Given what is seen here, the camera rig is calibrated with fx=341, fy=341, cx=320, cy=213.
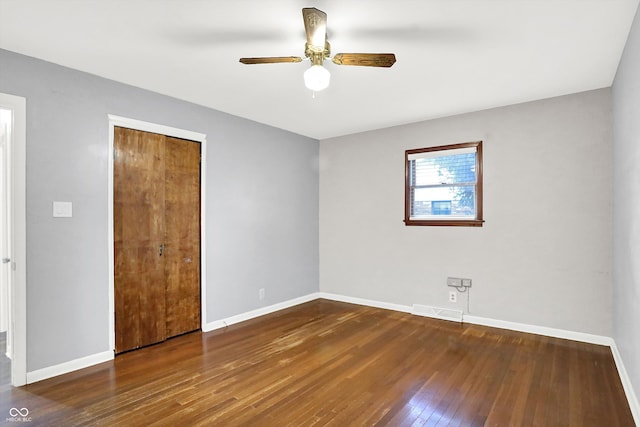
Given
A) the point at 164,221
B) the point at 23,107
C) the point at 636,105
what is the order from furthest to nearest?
the point at 164,221, the point at 23,107, the point at 636,105

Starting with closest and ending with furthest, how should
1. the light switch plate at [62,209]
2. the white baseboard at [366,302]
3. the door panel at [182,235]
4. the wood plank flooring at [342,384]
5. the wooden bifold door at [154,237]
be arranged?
the wood plank flooring at [342,384], the light switch plate at [62,209], the wooden bifold door at [154,237], the door panel at [182,235], the white baseboard at [366,302]

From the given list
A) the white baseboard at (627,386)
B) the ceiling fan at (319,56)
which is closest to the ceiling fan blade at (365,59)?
the ceiling fan at (319,56)

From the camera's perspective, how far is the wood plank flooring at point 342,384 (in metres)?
2.24

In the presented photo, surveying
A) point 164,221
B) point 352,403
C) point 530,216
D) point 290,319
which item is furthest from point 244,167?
point 530,216

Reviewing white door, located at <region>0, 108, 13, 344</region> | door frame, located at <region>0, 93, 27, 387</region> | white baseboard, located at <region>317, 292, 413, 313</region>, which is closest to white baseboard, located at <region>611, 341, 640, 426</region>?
white baseboard, located at <region>317, 292, 413, 313</region>

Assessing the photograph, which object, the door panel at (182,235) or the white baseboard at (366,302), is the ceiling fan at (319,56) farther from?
the white baseboard at (366,302)

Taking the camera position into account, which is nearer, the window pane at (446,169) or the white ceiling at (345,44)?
the white ceiling at (345,44)

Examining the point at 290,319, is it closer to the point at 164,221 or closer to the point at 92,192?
the point at 164,221

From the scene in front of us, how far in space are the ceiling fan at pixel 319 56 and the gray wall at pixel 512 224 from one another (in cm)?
245

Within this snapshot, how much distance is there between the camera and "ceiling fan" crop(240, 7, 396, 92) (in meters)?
2.06

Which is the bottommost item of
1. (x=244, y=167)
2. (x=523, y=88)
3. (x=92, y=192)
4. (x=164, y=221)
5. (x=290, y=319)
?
(x=290, y=319)

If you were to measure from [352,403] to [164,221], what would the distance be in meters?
2.58

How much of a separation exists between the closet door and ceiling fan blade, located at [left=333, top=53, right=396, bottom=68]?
224cm

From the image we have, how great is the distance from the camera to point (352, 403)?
240 cm
